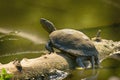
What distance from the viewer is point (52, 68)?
4.27 meters

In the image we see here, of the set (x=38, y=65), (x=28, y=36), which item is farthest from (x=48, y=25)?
(x=28, y=36)

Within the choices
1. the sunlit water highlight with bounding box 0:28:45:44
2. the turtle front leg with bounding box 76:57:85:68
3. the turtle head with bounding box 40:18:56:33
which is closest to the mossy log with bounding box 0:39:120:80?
the turtle front leg with bounding box 76:57:85:68

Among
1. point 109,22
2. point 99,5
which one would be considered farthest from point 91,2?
point 109,22

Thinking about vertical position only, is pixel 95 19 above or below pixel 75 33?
above

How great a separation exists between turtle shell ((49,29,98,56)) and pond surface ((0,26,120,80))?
0.19 meters

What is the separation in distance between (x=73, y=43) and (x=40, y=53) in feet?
3.02

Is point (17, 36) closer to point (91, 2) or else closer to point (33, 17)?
point (33, 17)

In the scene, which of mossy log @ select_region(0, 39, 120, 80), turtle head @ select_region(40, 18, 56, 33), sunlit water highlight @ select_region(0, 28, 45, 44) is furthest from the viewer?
sunlit water highlight @ select_region(0, 28, 45, 44)

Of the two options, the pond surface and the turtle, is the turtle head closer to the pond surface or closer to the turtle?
the turtle

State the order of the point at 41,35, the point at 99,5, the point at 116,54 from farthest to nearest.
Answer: the point at 99,5, the point at 41,35, the point at 116,54

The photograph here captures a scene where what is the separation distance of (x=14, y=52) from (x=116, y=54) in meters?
1.26

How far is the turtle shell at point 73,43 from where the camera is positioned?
14.4 ft

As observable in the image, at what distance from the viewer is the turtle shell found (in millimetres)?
4387

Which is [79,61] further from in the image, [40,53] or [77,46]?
[40,53]
